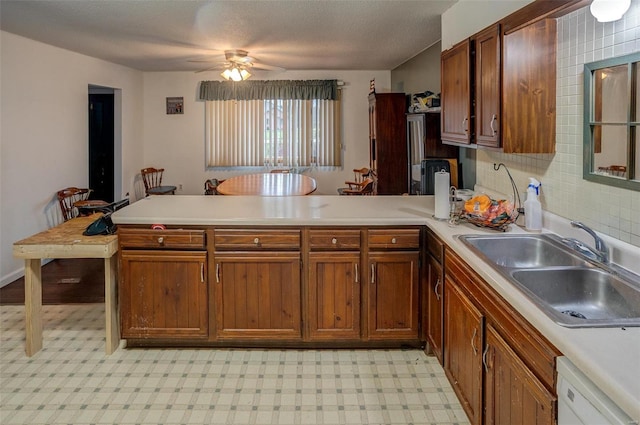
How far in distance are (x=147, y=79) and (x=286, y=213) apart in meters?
5.63

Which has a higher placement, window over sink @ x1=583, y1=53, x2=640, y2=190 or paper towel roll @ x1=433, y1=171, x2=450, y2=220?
window over sink @ x1=583, y1=53, x2=640, y2=190

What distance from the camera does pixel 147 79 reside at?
24.9 ft

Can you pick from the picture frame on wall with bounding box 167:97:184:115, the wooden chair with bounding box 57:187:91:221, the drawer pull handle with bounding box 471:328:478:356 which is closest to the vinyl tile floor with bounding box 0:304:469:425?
the drawer pull handle with bounding box 471:328:478:356

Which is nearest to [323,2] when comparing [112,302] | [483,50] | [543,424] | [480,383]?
[483,50]

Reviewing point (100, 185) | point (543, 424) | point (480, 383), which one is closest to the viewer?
point (543, 424)

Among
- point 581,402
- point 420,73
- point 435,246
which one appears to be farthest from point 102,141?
point 581,402

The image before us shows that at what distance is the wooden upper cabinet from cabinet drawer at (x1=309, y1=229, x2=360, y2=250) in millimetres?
961

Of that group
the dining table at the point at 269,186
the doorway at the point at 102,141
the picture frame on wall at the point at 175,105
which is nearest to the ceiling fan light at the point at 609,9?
the dining table at the point at 269,186

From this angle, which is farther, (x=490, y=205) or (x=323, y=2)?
(x=323, y=2)

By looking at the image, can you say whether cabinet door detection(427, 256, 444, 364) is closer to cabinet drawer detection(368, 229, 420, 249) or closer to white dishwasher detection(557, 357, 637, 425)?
cabinet drawer detection(368, 229, 420, 249)

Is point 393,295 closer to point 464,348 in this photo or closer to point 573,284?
point 464,348

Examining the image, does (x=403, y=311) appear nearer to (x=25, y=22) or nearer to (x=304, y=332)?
(x=304, y=332)

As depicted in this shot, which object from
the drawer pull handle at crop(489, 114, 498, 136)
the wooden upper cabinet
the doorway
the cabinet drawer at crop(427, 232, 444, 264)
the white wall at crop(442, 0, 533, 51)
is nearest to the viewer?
the wooden upper cabinet

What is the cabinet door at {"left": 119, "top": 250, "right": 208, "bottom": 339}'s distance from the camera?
2.88m
